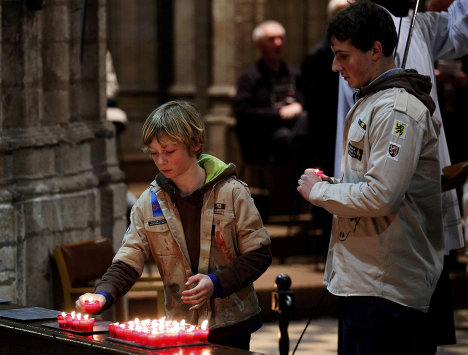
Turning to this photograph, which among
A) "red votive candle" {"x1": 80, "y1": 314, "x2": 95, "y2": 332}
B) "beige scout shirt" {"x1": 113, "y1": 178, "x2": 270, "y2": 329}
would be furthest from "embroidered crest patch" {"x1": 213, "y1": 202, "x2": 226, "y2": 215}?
"red votive candle" {"x1": 80, "y1": 314, "x2": 95, "y2": 332}

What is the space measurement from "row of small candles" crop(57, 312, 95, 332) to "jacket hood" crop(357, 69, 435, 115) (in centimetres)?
122

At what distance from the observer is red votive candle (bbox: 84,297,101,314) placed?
351 centimetres

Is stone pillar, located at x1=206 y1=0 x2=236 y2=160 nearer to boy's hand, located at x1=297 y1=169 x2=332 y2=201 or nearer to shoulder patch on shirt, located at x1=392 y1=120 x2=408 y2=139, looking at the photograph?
boy's hand, located at x1=297 y1=169 x2=332 y2=201

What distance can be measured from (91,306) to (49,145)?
2982 mm

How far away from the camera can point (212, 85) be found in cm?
1173

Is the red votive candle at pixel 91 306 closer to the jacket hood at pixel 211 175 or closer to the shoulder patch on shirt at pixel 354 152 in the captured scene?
the jacket hood at pixel 211 175

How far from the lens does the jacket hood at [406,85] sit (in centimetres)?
352

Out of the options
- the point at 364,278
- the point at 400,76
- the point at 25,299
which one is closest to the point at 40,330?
the point at 364,278

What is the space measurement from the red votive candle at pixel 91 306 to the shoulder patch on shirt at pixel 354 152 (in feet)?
3.32

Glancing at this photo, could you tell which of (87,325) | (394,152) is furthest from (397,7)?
(87,325)

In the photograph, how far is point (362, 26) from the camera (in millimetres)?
3482

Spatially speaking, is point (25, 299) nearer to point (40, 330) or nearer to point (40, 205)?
point (40, 205)

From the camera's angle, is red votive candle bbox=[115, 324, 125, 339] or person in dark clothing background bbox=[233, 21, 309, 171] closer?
red votive candle bbox=[115, 324, 125, 339]

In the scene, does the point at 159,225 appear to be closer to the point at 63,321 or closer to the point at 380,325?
the point at 63,321
